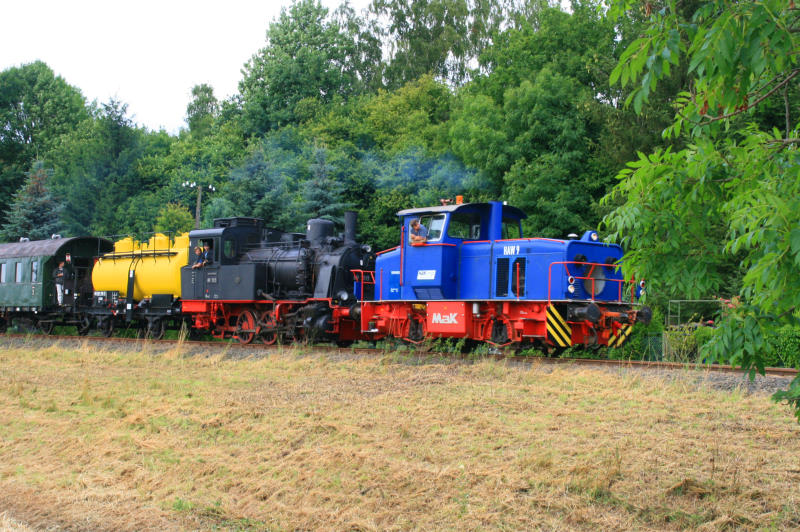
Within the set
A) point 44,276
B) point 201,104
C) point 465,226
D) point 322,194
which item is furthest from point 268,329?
point 201,104

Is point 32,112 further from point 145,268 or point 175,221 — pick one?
point 145,268

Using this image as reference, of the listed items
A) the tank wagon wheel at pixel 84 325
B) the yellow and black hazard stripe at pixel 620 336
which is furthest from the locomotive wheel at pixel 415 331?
the tank wagon wheel at pixel 84 325

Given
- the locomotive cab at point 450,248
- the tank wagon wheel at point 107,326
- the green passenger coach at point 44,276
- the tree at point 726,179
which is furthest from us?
the green passenger coach at point 44,276

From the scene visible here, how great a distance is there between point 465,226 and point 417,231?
115 centimetres

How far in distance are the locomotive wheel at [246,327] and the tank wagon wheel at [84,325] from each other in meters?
8.16

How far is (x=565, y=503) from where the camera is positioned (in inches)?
217

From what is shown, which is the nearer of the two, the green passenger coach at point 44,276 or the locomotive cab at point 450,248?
the locomotive cab at point 450,248

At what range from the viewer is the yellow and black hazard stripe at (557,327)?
543 inches

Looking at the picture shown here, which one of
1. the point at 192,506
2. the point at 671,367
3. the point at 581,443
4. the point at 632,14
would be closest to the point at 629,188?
the point at 581,443

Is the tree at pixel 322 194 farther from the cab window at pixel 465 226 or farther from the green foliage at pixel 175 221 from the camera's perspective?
the cab window at pixel 465 226

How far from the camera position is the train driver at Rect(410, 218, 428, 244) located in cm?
1582

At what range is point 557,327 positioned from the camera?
1384 centimetres

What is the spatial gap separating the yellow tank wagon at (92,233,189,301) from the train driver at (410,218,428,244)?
30.8 ft

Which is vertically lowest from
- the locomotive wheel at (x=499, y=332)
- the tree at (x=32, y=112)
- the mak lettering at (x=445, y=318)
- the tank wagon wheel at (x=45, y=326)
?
the tank wagon wheel at (x=45, y=326)
